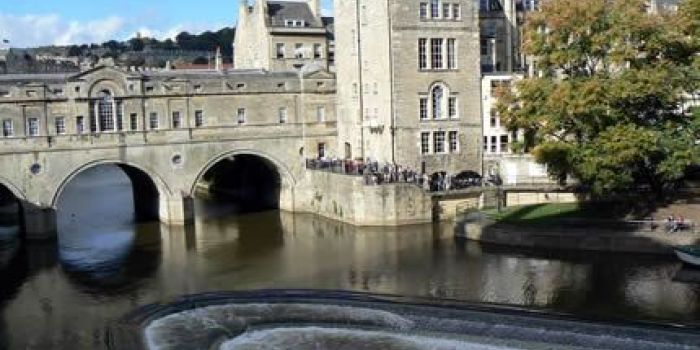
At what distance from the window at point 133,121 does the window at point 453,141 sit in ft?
60.1

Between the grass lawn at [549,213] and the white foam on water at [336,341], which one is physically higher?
the grass lawn at [549,213]

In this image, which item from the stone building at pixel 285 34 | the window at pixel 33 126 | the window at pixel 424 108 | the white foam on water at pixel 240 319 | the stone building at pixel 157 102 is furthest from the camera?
the stone building at pixel 285 34

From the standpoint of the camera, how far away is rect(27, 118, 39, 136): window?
50188 mm

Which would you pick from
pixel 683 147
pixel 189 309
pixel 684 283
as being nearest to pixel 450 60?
pixel 683 147

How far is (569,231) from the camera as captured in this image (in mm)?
42062

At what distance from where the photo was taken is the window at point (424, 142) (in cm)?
5412

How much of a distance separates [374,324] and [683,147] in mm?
19648

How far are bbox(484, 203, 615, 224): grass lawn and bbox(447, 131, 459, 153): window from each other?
6.75m

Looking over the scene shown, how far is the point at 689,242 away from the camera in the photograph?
39.1 m

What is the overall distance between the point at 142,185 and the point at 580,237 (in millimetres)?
29175

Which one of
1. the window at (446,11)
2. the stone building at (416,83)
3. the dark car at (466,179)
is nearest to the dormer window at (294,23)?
the stone building at (416,83)

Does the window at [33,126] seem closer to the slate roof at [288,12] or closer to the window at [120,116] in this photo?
the window at [120,116]

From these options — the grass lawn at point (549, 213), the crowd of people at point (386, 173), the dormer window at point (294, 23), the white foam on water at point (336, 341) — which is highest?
the dormer window at point (294, 23)

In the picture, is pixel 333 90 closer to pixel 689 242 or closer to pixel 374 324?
pixel 689 242
